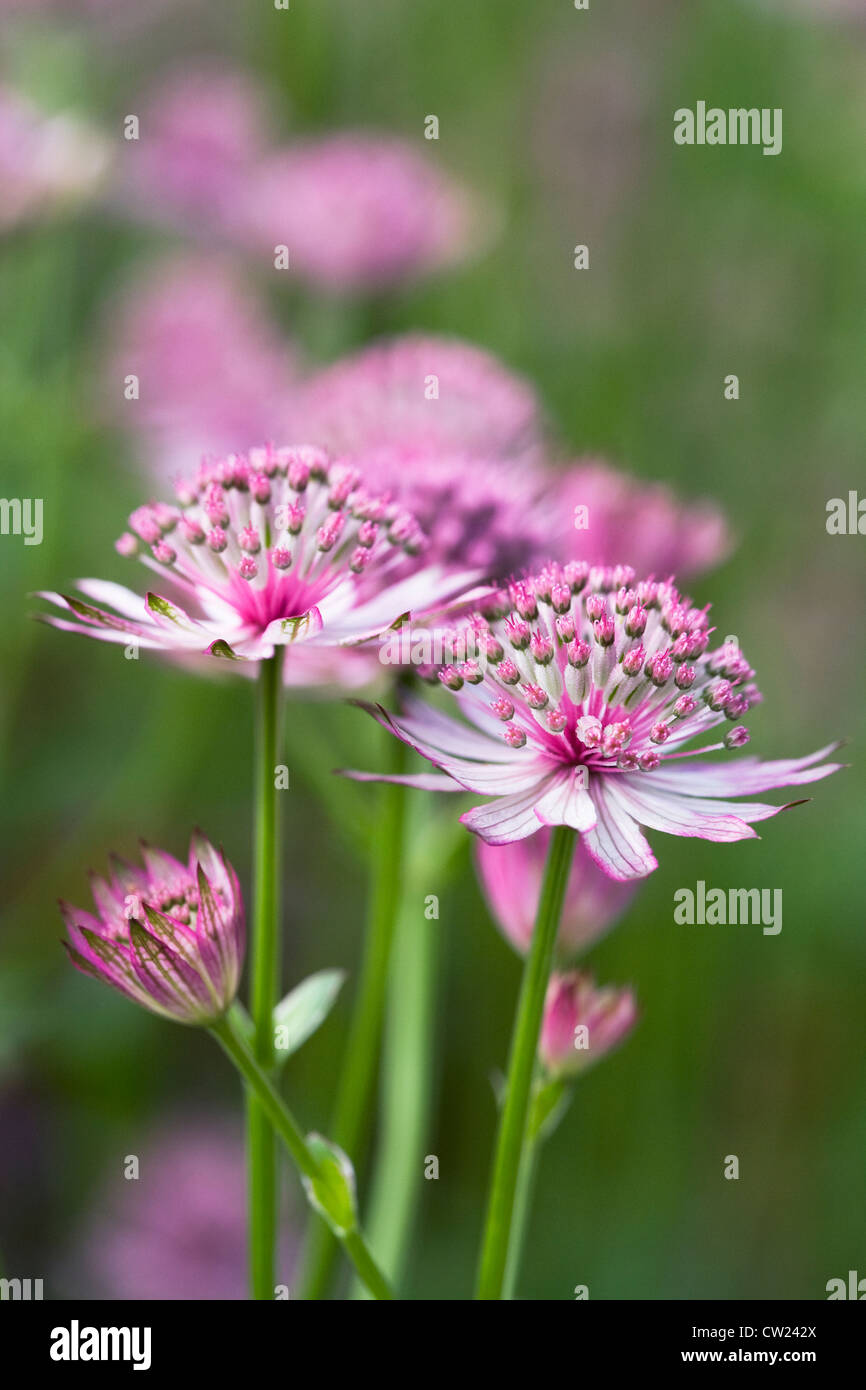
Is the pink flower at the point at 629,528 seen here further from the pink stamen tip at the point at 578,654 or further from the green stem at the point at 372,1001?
the pink stamen tip at the point at 578,654

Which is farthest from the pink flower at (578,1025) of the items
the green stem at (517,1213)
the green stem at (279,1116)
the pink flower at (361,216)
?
the pink flower at (361,216)

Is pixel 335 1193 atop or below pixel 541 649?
below

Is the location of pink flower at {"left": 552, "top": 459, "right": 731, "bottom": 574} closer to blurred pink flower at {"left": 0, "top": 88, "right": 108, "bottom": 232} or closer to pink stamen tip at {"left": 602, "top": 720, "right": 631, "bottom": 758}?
pink stamen tip at {"left": 602, "top": 720, "right": 631, "bottom": 758}

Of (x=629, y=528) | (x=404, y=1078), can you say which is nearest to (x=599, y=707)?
(x=629, y=528)

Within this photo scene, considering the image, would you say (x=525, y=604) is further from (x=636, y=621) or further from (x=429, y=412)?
(x=429, y=412)

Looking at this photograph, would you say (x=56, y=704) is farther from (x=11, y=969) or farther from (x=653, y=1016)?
(x=653, y=1016)

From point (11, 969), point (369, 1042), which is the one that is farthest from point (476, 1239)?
point (369, 1042)
